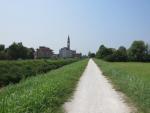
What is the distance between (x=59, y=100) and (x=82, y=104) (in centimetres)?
126

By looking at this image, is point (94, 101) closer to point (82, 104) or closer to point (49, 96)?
point (82, 104)

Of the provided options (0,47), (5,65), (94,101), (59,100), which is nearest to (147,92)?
(94,101)

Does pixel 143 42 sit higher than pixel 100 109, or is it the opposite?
pixel 143 42

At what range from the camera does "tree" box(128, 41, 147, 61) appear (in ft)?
466

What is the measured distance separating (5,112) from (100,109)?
3.54 meters

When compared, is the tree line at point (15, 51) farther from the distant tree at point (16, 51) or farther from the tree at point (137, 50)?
the tree at point (137, 50)

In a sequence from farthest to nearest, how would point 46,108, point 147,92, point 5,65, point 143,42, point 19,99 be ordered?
point 143,42, point 5,65, point 147,92, point 19,99, point 46,108

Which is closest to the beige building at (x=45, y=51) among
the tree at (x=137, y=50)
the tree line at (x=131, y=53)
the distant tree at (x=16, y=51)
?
the tree line at (x=131, y=53)

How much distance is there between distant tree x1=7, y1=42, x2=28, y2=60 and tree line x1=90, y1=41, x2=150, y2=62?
46.1 metres

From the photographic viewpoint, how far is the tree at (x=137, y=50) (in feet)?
466

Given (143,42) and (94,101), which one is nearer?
(94,101)

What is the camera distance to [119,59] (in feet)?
426

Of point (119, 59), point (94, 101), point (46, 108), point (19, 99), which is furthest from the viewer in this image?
point (119, 59)

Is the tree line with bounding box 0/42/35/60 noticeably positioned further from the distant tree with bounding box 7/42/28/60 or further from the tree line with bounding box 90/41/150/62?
the tree line with bounding box 90/41/150/62
